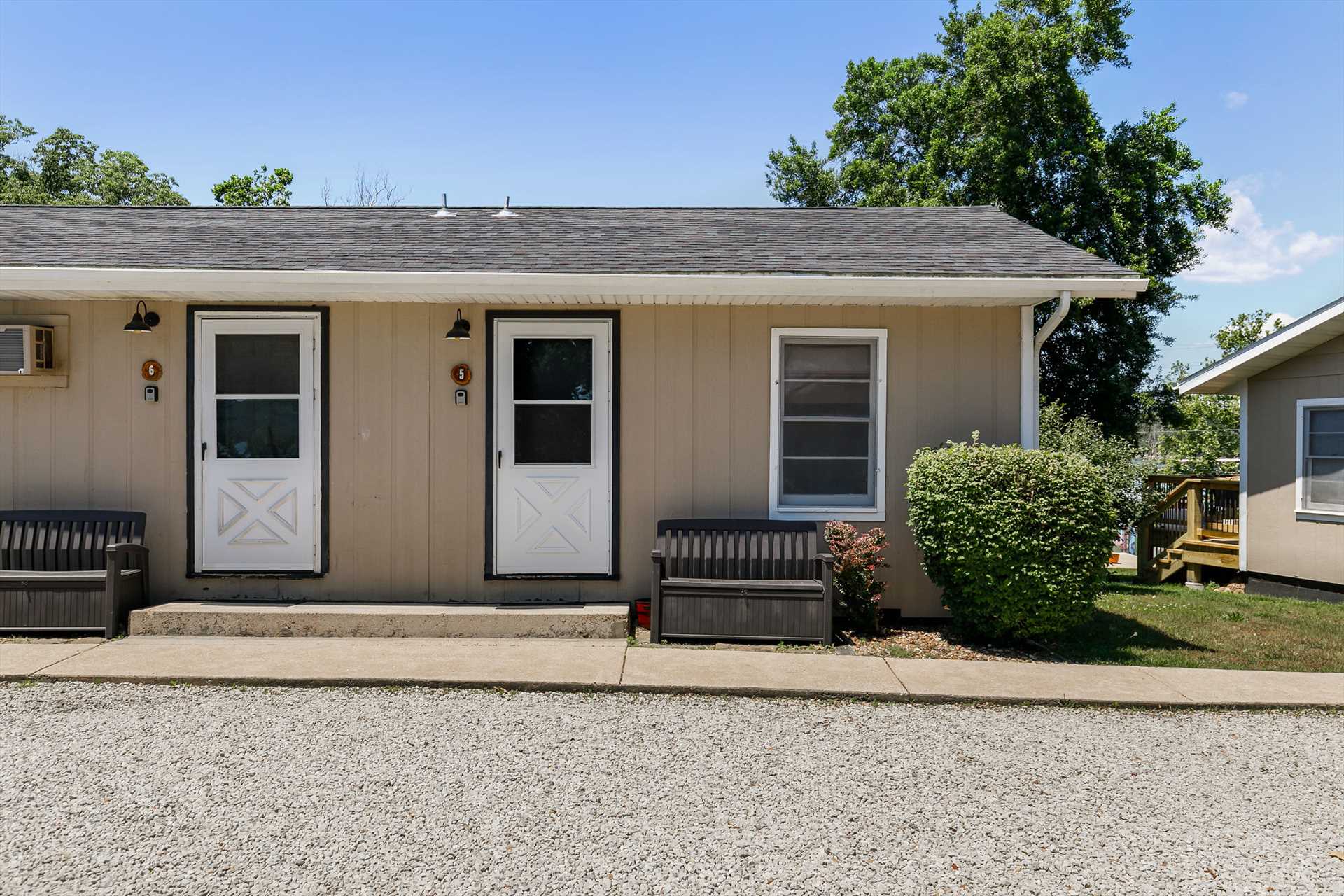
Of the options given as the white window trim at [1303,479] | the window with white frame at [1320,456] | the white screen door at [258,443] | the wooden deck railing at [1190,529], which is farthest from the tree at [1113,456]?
the white screen door at [258,443]

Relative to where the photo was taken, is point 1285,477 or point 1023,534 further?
point 1285,477

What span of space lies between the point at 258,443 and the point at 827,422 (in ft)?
13.9

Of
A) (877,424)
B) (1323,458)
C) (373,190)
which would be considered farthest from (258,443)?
(373,190)

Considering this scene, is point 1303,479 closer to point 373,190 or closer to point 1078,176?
point 1078,176

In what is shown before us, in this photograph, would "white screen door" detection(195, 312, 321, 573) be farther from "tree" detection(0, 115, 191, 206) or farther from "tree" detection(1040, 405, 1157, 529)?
"tree" detection(0, 115, 191, 206)

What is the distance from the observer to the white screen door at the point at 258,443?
597cm

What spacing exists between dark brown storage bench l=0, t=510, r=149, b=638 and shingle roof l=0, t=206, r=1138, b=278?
1.77 metres

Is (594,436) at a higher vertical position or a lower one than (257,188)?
lower

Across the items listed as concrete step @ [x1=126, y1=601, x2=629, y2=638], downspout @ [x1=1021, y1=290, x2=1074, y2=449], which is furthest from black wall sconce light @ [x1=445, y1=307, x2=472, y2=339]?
downspout @ [x1=1021, y1=290, x2=1074, y2=449]

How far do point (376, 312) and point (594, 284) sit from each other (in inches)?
67.5

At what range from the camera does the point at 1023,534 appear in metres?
4.97

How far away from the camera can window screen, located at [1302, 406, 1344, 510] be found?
8.55m

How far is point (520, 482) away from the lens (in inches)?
237

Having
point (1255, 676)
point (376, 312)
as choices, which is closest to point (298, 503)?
point (376, 312)
